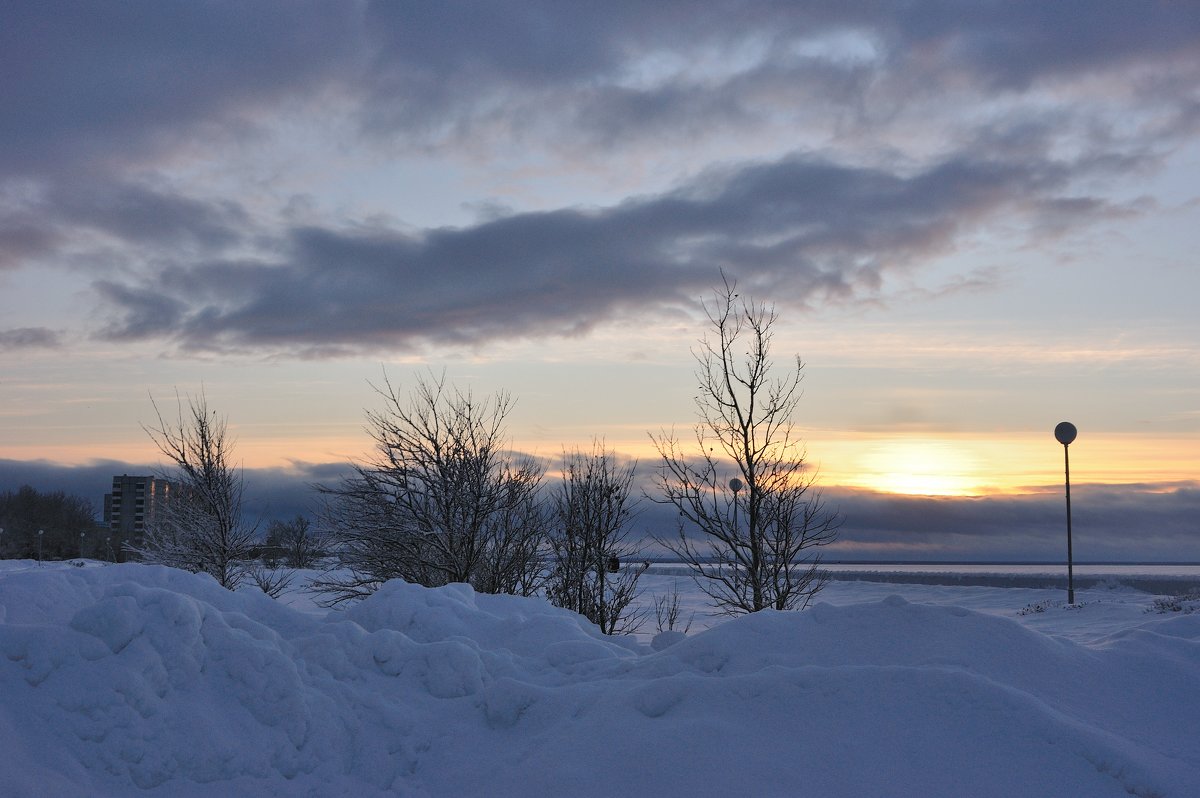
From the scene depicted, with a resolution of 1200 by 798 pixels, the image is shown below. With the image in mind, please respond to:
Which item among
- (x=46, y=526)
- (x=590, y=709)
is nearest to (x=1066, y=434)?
(x=590, y=709)

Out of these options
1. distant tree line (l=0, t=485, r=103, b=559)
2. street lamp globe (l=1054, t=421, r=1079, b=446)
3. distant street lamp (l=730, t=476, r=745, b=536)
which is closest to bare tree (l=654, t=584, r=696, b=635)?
distant street lamp (l=730, t=476, r=745, b=536)

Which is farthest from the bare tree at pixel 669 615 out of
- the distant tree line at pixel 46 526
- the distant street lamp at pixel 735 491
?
the distant tree line at pixel 46 526

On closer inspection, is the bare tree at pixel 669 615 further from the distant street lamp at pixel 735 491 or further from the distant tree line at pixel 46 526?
the distant tree line at pixel 46 526

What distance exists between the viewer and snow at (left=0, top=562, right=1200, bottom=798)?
17.3 feet

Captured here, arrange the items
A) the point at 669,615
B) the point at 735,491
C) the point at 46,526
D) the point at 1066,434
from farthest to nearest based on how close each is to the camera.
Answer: the point at 46,526 < the point at 1066,434 < the point at 669,615 < the point at 735,491

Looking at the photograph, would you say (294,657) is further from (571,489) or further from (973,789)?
(571,489)

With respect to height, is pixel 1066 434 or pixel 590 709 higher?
pixel 1066 434

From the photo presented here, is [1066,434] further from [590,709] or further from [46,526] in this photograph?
[46,526]

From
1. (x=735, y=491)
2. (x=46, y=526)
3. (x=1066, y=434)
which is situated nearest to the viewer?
(x=735, y=491)

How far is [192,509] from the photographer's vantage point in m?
22.0

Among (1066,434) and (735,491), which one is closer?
(735,491)

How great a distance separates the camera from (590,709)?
6414mm

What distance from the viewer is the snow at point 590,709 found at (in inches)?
208

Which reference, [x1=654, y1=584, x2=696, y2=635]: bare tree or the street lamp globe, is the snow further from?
the street lamp globe
